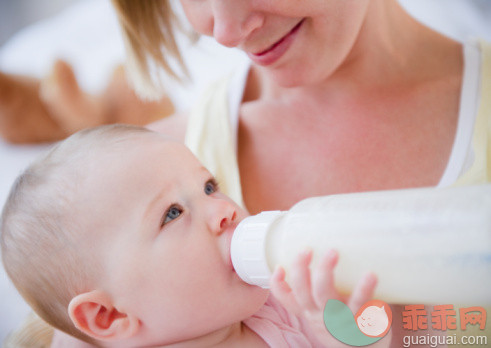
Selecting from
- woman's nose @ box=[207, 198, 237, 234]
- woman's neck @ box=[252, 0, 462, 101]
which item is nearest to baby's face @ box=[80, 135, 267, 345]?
woman's nose @ box=[207, 198, 237, 234]

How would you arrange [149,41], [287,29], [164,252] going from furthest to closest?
[149,41] < [287,29] < [164,252]

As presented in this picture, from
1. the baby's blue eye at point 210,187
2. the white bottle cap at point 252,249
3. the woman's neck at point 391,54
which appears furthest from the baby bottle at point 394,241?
the woman's neck at point 391,54

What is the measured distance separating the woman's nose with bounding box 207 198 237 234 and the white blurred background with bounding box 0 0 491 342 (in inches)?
25.6

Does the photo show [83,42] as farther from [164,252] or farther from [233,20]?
[164,252]

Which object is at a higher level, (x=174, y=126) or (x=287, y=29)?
(x=287, y=29)

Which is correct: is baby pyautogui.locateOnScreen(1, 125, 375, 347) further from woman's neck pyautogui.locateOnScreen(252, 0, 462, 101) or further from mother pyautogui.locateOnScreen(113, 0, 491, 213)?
woman's neck pyautogui.locateOnScreen(252, 0, 462, 101)

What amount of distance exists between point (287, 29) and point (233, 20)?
8 cm

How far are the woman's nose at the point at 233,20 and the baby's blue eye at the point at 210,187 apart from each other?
18 cm

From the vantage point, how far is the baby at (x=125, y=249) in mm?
586

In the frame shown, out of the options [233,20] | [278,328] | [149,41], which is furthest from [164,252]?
[149,41]

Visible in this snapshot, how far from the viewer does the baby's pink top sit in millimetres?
646

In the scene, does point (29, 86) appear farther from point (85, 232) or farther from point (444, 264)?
point (444, 264)

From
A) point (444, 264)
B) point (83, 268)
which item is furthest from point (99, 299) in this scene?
point (444, 264)

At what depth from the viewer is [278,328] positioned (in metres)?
0.67
